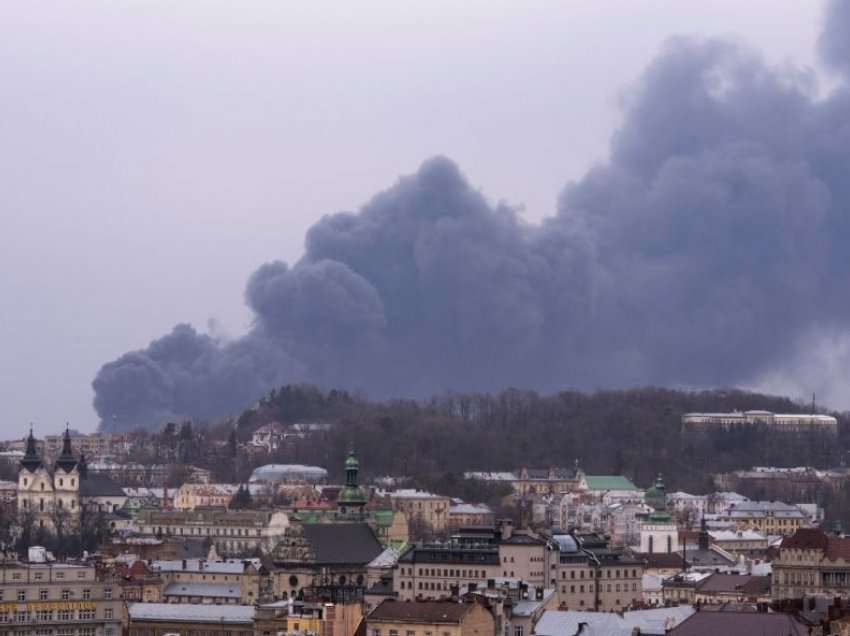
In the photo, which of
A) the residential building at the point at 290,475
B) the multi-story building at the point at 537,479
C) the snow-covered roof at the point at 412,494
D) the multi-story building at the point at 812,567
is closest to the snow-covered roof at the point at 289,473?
the residential building at the point at 290,475

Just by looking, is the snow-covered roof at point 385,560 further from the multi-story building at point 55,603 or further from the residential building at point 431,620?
the multi-story building at point 55,603

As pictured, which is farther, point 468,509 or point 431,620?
point 468,509

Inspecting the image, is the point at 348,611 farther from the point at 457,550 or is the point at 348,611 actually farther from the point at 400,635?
the point at 457,550

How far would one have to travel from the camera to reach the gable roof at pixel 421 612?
240 feet

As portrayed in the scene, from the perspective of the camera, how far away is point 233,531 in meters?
143

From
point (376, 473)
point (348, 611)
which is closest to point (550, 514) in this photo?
point (376, 473)

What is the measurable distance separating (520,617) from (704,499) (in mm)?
92660

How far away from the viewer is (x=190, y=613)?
3278 inches

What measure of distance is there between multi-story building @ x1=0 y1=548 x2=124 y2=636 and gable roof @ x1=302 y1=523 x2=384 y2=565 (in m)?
20.9

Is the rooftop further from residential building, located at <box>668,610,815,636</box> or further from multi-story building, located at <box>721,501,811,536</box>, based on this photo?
multi-story building, located at <box>721,501,811,536</box>

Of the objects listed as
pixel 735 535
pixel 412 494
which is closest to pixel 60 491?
pixel 412 494

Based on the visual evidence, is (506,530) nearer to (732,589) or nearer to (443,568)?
(443,568)

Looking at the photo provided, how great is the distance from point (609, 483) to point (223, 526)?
42.0 m

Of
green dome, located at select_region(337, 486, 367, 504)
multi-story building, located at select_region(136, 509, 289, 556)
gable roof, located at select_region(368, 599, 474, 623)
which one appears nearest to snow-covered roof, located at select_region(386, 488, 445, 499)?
multi-story building, located at select_region(136, 509, 289, 556)
